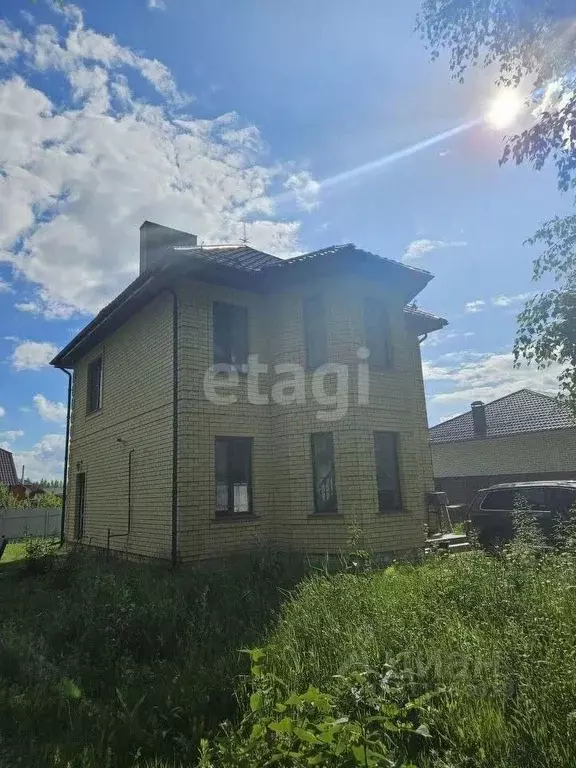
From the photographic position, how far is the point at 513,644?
142 inches

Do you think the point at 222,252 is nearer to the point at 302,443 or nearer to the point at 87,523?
the point at 302,443

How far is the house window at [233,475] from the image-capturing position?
9547 mm

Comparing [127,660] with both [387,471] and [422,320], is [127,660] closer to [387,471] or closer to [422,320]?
[387,471]

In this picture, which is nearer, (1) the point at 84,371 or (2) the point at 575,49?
(2) the point at 575,49

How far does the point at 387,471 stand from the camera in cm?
1014

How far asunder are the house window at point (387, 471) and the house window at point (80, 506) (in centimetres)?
869

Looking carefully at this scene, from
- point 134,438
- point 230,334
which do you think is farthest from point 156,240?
point 134,438

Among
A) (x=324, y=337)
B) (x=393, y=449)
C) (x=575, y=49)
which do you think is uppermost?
(x=575, y=49)

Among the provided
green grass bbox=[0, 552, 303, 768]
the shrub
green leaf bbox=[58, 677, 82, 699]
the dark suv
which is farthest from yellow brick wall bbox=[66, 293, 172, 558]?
A: the dark suv

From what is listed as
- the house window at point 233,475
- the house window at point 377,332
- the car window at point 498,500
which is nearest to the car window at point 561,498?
the car window at point 498,500

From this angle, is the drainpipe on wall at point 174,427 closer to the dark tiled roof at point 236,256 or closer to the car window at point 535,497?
the dark tiled roof at point 236,256

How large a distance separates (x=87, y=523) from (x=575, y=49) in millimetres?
13947

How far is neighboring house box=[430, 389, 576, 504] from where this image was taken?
23.3m

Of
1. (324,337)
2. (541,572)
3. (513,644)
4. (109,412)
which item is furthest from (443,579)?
(109,412)
